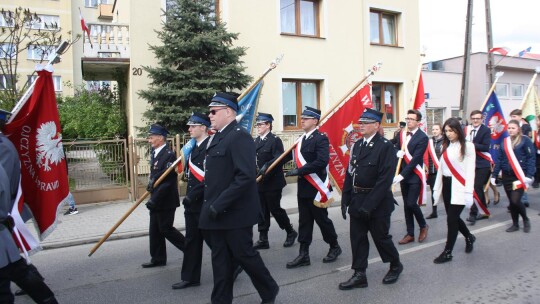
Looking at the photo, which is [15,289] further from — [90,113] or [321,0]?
[321,0]

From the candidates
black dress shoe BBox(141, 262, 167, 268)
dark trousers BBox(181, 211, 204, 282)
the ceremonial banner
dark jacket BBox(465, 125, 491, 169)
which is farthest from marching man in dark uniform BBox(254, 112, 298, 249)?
the ceremonial banner

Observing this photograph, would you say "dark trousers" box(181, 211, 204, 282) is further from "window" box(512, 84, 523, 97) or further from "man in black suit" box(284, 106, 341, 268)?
"window" box(512, 84, 523, 97)

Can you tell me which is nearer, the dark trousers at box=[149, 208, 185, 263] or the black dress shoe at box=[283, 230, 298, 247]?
the dark trousers at box=[149, 208, 185, 263]

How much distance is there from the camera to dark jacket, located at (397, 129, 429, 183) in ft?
23.0

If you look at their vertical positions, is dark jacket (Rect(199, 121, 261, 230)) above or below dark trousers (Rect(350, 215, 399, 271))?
above

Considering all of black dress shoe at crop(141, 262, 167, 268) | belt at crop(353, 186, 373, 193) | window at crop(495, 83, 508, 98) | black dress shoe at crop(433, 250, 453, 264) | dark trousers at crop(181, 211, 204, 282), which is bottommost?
black dress shoe at crop(141, 262, 167, 268)

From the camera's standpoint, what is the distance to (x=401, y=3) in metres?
19.7

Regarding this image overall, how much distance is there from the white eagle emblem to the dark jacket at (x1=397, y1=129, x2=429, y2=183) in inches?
189

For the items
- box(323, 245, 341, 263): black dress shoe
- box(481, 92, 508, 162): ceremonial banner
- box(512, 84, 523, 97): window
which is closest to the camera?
box(323, 245, 341, 263): black dress shoe

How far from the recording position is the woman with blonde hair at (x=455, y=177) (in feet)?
19.0

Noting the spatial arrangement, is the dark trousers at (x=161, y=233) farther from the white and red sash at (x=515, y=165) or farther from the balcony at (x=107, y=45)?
the balcony at (x=107, y=45)

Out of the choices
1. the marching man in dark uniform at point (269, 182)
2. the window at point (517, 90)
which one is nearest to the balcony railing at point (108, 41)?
the marching man in dark uniform at point (269, 182)

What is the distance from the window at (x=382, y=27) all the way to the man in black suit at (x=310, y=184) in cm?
1399

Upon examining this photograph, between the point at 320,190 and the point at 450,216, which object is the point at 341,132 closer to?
the point at 320,190
